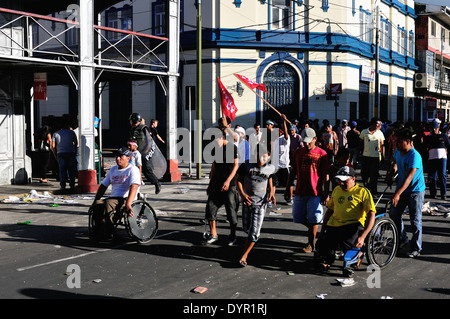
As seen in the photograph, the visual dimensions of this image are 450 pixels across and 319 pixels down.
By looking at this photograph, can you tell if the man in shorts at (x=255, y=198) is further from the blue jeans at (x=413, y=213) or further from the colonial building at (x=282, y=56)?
the colonial building at (x=282, y=56)

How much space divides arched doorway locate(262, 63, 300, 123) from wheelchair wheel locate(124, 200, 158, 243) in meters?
18.5

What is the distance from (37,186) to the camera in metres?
13.8

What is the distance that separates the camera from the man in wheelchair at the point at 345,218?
614cm

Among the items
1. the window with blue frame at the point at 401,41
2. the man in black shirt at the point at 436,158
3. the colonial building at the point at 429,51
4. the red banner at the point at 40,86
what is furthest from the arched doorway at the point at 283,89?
the colonial building at the point at 429,51

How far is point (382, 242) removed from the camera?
21.3 feet

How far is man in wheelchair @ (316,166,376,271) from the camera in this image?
20.1 ft

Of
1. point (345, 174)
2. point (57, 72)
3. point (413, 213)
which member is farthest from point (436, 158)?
point (57, 72)

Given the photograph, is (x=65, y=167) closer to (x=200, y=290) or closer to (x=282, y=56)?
(x=200, y=290)

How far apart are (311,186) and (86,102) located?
25.2 ft

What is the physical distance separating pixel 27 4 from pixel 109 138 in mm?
14035

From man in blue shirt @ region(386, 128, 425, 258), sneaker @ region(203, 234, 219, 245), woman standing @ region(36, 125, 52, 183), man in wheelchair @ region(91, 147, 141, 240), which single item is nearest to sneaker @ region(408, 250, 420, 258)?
man in blue shirt @ region(386, 128, 425, 258)

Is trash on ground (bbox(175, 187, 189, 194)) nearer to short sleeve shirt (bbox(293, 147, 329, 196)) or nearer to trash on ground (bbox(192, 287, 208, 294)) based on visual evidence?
short sleeve shirt (bbox(293, 147, 329, 196))

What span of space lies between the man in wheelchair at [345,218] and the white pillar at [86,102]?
8145mm
